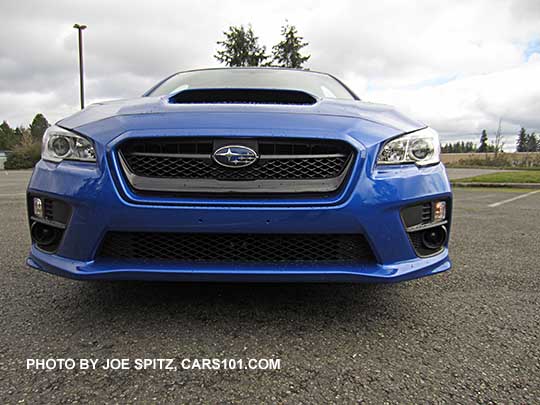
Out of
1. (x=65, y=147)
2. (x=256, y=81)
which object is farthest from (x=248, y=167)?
(x=256, y=81)

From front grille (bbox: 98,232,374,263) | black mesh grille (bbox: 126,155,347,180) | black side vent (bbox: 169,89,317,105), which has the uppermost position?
black side vent (bbox: 169,89,317,105)

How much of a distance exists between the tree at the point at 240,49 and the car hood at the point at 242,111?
736 inches

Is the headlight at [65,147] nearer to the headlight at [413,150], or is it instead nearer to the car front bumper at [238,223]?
the car front bumper at [238,223]

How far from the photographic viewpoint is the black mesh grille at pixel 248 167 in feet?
5.13

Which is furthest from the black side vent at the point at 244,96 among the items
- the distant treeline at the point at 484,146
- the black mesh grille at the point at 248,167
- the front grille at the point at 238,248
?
the distant treeline at the point at 484,146

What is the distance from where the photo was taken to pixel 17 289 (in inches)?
82.6

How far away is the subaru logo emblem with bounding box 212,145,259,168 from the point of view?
154 centimetres

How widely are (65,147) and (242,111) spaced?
0.77 metres

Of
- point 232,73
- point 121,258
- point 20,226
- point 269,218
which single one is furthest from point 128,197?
point 20,226

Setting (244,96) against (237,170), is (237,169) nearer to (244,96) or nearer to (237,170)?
(237,170)

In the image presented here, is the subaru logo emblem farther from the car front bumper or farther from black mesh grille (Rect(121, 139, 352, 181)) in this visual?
the car front bumper

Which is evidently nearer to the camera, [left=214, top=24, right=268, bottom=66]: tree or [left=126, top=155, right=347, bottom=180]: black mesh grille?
[left=126, top=155, right=347, bottom=180]: black mesh grille

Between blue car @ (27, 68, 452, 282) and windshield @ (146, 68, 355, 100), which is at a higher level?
windshield @ (146, 68, 355, 100)

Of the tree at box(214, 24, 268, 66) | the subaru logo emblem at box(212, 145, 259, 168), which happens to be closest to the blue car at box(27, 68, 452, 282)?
the subaru logo emblem at box(212, 145, 259, 168)
